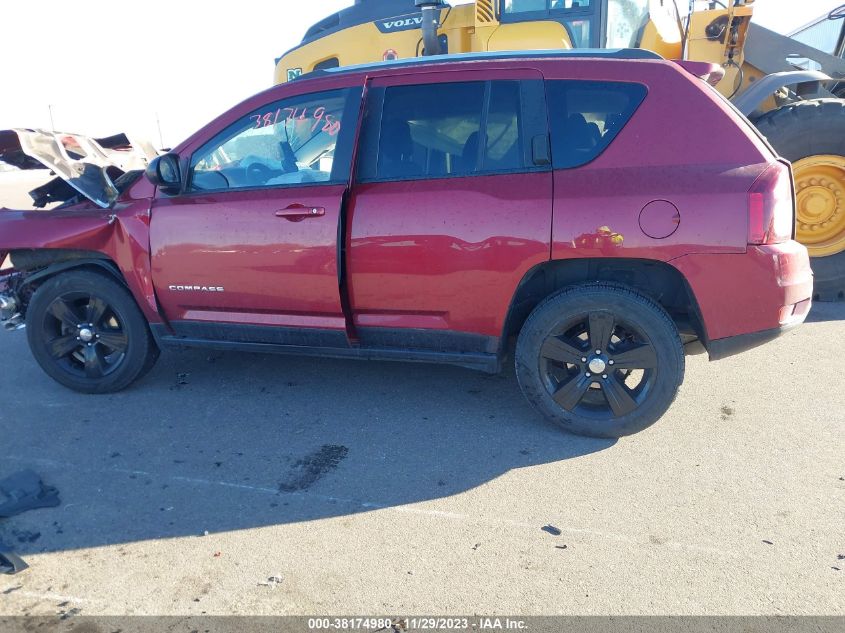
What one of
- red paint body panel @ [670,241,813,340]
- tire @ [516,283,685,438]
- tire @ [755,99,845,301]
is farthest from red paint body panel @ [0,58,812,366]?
tire @ [755,99,845,301]

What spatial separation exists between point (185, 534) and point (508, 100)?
2.71 m

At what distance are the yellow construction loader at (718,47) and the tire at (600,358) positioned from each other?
10.4 feet

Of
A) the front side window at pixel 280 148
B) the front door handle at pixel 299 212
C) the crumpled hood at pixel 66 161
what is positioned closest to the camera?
the front door handle at pixel 299 212

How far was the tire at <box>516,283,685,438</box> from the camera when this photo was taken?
3.29 m

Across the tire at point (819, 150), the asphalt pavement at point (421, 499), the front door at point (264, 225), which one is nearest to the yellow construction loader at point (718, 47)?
the tire at point (819, 150)

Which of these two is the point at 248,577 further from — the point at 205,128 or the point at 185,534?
the point at 205,128

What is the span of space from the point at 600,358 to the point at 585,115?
51.7 inches

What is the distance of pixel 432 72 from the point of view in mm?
3496

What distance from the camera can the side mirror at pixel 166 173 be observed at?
3.71 m

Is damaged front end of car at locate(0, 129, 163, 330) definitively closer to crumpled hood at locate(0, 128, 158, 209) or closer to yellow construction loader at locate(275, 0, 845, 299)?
crumpled hood at locate(0, 128, 158, 209)

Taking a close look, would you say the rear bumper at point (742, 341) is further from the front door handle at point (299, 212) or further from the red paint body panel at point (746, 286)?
the front door handle at point (299, 212)

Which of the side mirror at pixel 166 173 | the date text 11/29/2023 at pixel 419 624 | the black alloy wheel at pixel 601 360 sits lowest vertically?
the date text 11/29/2023 at pixel 419 624

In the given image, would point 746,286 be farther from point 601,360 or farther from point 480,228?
point 480,228

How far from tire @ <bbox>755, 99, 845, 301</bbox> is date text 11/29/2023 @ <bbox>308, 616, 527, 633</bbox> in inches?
192
